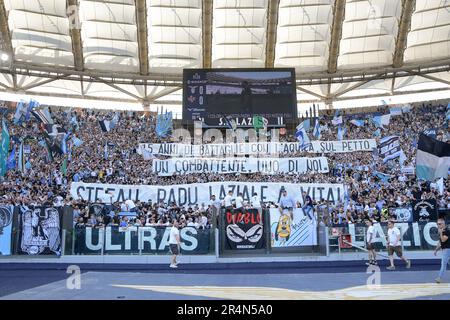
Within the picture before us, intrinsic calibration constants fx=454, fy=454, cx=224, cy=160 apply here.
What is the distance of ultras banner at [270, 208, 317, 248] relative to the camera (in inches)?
748

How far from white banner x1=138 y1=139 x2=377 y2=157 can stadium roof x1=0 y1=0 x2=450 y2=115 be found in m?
9.18

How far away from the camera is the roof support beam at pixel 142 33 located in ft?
114

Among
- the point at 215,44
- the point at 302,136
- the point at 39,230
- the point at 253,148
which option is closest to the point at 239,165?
the point at 253,148

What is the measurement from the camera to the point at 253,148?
1342 inches

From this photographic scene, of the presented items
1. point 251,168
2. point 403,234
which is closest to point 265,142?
point 251,168

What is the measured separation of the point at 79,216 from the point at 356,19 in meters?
28.2

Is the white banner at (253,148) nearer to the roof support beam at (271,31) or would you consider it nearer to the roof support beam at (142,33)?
the roof support beam at (142,33)

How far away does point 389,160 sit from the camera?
104 feet

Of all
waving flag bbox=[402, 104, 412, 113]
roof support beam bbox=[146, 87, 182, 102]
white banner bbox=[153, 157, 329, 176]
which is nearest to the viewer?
white banner bbox=[153, 157, 329, 176]

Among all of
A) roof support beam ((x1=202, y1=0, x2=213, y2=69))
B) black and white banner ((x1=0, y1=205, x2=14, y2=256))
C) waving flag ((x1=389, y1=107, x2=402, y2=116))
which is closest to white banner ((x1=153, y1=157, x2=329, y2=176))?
roof support beam ((x1=202, y1=0, x2=213, y2=69))

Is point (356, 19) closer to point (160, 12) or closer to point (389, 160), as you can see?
point (389, 160)

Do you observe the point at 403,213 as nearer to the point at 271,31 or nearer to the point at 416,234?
the point at 416,234

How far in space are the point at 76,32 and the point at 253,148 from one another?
56.7 ft

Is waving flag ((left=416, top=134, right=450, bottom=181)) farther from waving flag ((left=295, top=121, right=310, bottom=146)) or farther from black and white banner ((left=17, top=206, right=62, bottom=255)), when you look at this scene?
waving flag ((left=295, top=121, right=310, bottom=146))
